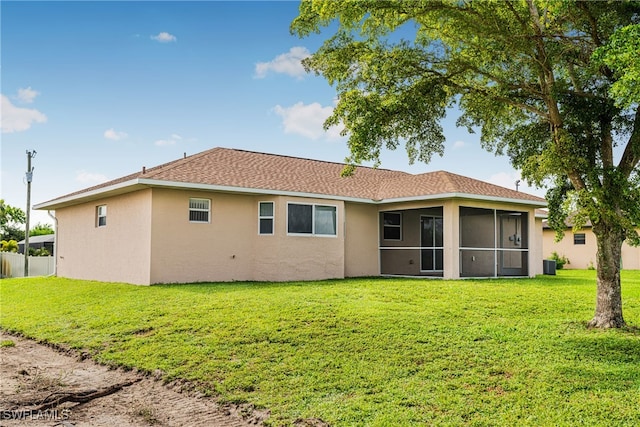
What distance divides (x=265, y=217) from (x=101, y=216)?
20.2ft

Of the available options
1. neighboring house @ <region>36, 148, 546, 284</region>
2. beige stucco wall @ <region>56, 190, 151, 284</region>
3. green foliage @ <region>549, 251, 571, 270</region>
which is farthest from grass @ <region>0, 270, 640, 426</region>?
green foliage @ <region>549, 251, 571, 270</region>

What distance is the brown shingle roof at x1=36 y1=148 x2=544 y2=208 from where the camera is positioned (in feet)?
56.5

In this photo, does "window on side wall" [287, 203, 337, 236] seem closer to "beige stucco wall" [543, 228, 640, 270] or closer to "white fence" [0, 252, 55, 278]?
"white fence" [0, 252, 55, 278]

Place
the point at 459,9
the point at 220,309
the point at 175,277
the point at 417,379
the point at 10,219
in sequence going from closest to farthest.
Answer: the point at 417,379 < the point at 459,9 < the point at 220,309 < the point at 175,277 < the point at 10,219

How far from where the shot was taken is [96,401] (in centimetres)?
705

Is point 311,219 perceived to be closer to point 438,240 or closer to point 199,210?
point 199,210

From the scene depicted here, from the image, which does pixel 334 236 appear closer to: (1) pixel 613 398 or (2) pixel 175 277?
(2) pixel 175 277

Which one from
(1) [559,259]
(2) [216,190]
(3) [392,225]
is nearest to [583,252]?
(1) [559,259]

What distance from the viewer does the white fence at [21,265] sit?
2772cm

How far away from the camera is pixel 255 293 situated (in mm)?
13680

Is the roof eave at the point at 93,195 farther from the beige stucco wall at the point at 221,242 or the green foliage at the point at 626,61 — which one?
the green foliage at the point at 626,61

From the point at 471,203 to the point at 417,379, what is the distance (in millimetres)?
12825

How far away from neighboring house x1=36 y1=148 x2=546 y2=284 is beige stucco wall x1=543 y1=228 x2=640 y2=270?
Answer: 9.52 m

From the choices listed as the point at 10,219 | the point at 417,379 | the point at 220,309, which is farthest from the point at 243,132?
the point at 10,219
